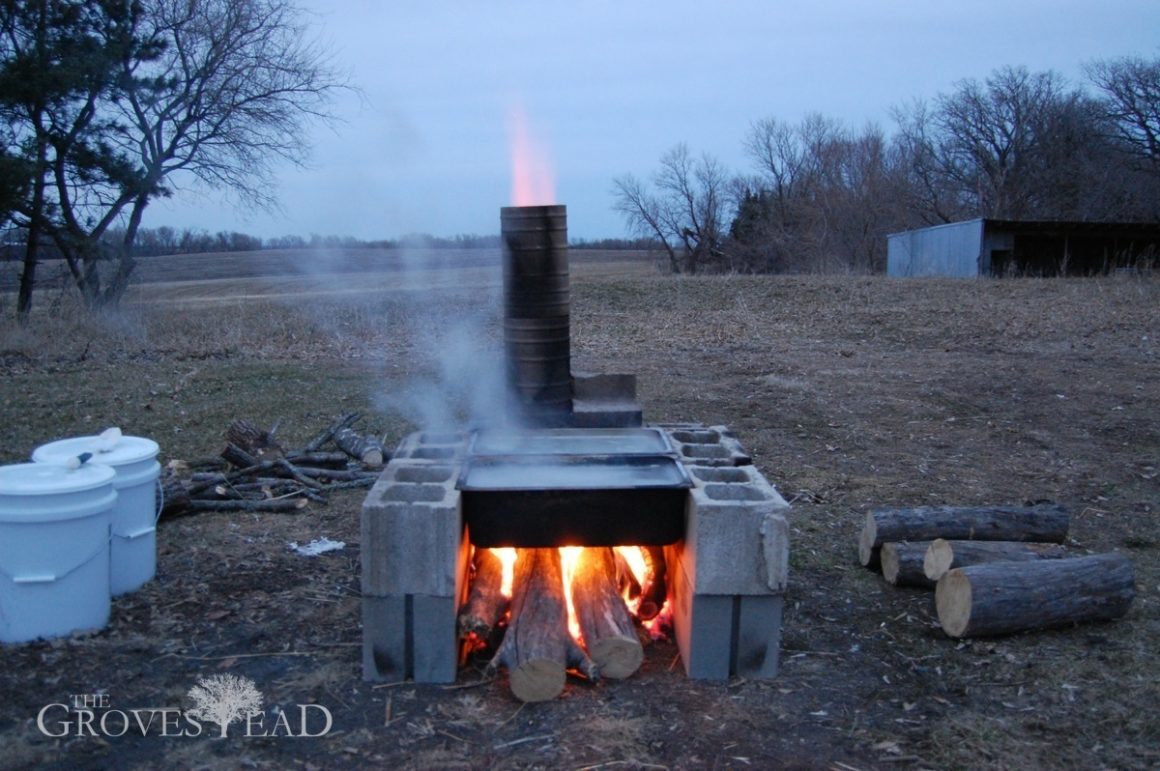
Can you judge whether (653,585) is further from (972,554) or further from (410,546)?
(972,554)

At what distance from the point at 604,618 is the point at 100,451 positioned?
2433mm

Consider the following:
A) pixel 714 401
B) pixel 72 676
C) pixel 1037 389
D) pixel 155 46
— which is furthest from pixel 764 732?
pixel 155 46

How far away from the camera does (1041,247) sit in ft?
72.1

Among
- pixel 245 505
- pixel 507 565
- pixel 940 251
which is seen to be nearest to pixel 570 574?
pixel 507 565

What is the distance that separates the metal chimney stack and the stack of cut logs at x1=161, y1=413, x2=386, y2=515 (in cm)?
193

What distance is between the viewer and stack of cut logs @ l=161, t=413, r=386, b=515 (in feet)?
17.4

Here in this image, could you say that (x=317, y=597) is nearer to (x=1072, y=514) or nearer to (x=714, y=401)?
(x=1072, y=514)

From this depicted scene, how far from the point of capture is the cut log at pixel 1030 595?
142 inches

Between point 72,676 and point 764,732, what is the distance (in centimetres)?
260

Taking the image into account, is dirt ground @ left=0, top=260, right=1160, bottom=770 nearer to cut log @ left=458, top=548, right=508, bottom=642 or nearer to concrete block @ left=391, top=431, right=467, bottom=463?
cut log @ left=458, top=548, right=508, bottom=642

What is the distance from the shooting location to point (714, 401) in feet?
29.1

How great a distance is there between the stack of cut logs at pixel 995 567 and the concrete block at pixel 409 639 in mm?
2152

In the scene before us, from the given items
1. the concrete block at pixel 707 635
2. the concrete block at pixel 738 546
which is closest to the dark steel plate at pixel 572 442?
the concrete block at pixel 738 546

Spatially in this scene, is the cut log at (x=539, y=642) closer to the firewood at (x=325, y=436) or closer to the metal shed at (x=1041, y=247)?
the firewood at (x=325, y=436)
